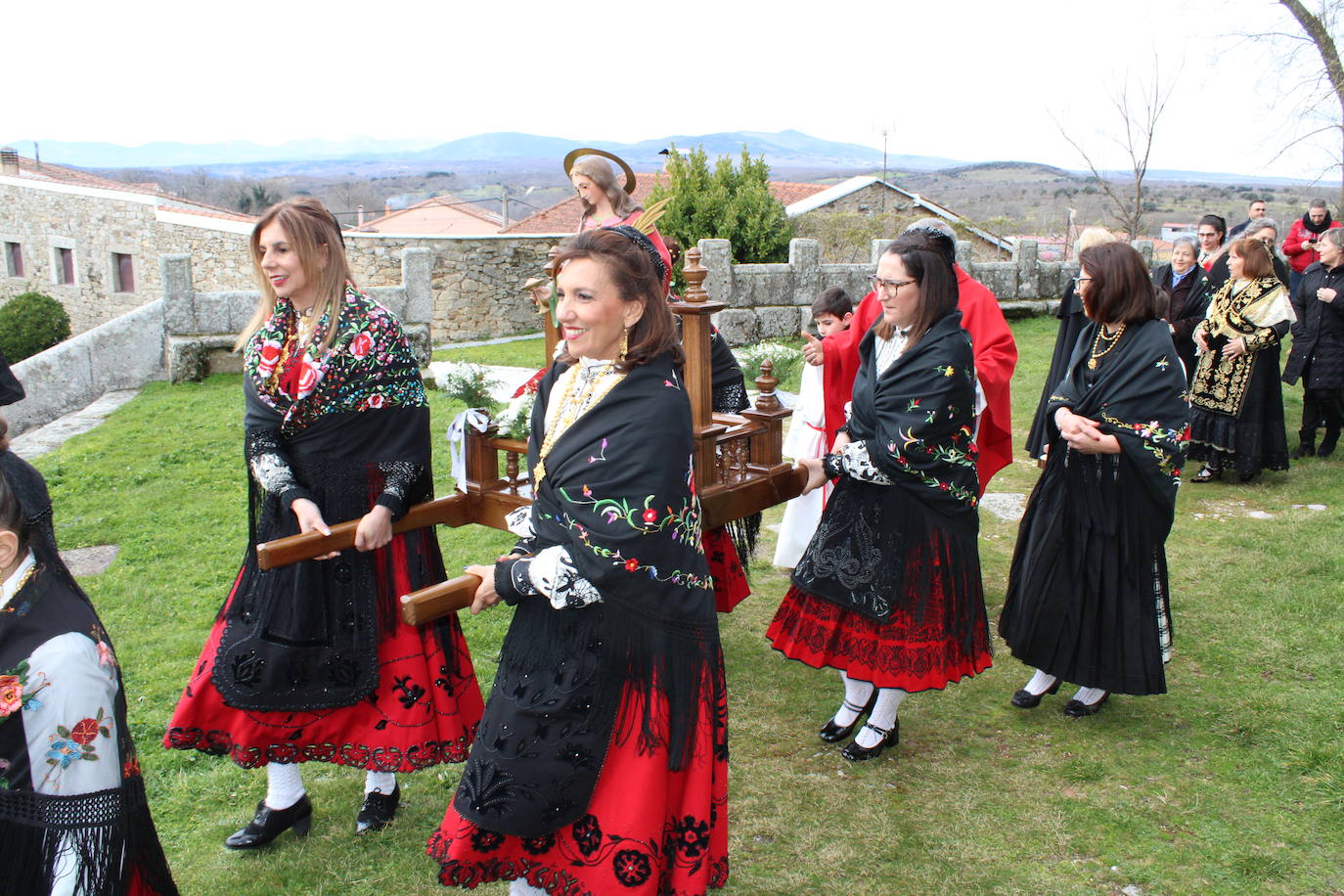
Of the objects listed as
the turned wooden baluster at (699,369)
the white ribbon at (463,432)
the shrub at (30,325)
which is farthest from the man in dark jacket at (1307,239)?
the shrub at (30,325)

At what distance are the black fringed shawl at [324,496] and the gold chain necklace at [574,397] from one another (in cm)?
84

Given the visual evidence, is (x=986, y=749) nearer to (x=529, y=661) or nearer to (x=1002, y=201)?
(x=529, y=661)

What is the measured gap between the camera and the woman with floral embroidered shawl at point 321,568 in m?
3.11

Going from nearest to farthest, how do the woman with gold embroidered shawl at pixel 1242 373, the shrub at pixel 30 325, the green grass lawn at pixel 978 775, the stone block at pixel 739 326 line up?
the green grass lawn at pixel 978 775, the woman with gold embroidered shawl at pixel 1242 373, the stone block at pixel 739 326, the shrub at pixel 30 325

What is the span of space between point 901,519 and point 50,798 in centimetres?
273

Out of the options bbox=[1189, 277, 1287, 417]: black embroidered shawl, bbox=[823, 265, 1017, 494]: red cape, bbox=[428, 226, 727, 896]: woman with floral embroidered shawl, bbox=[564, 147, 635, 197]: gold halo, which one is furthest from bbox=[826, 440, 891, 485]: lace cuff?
bbox=[1189, 277, 1287, 417]: black embroidered shawl

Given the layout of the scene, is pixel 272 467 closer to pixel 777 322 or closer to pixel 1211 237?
pixel 1211 237

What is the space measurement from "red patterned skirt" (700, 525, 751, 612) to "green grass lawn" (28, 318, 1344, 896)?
38 centimetres

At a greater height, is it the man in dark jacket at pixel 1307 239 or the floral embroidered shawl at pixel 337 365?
the man in dark jacket at pixel 1307 239

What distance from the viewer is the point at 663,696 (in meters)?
2.42

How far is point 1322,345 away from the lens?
8.20 m

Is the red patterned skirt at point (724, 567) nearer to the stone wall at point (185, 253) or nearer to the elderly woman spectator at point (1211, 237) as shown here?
the elderly woman spectator at point (1211, 237)

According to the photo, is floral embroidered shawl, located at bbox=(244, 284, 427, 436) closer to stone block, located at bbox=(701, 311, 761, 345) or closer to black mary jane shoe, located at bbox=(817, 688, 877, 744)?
black mary jane shoe, located at bbox=(817, 688, 877, 744)

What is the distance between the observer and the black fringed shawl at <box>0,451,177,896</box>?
1999mm
